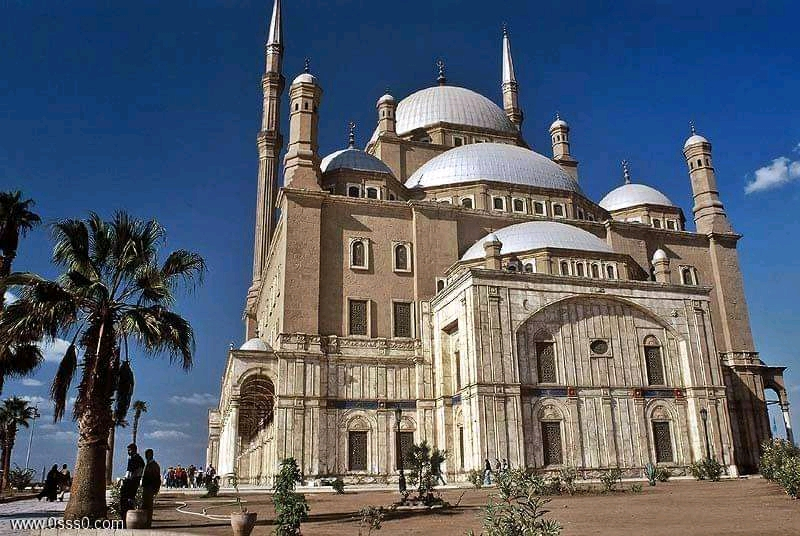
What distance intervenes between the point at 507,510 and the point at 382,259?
24048 millimetres

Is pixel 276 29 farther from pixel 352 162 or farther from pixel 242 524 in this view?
pixel 242 524

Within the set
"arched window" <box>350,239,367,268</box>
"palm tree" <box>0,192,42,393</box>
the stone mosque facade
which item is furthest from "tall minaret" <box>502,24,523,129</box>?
"palm tree" <box>0,192,42,393</box>

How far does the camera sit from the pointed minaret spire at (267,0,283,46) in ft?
142

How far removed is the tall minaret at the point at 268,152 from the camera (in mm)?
39625

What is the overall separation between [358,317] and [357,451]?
225 inches

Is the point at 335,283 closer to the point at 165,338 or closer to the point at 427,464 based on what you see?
the point at 427,464

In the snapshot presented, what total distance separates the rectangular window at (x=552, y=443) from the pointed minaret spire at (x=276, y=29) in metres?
29.9

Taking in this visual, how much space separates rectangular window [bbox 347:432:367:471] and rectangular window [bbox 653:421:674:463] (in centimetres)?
1155

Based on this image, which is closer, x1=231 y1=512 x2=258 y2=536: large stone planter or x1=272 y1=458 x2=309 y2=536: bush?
x1=272 y1=458 x2=309 y2=536: bush

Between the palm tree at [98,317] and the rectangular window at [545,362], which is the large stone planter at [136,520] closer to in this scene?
the palm tree at [98,317]

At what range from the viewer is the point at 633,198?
41469 mm

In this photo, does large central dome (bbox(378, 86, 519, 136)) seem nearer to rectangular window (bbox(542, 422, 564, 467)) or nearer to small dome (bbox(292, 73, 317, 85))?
small dome (bbox(292, 73, 317, 85))

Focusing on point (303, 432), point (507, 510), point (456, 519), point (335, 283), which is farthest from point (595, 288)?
point (507, 510)

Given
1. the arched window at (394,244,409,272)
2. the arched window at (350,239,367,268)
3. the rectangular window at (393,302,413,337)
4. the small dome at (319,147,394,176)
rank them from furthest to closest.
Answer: the small dome at (319,147,394,176), the arched window at (394,244,409,272), the arched window at (350,239,367,268), the rectangular window at (393,302,413,337)
